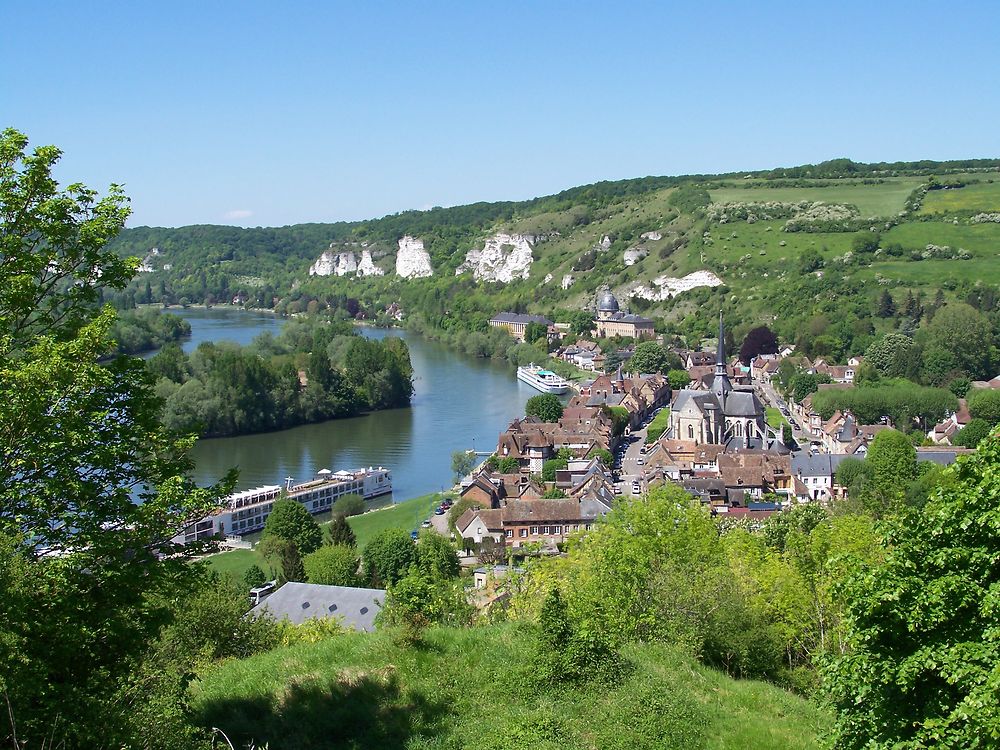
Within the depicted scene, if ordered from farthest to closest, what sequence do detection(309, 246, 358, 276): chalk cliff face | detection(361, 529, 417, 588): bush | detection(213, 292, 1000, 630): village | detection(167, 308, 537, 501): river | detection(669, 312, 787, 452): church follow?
1. detection(309, 246, 358, 276): chalk cliff face
2. detection(669, 312, 787, 452): church
3. detection(167, 308, 537, 501): river
4. detection(213, 292, 1000, 630): village
5. detection(361, 529, 417, 588): bush

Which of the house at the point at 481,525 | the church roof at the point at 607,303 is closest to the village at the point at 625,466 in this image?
the house at the point at 481,525

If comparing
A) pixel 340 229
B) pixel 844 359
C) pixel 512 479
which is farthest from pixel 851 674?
pixel 340 229

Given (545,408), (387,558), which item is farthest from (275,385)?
(387,558)

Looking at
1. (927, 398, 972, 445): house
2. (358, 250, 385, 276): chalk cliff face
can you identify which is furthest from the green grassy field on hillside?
(358, 250, 385, 276): chalk cliff face

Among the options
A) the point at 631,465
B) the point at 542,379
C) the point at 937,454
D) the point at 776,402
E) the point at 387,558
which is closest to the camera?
the point at 387,558

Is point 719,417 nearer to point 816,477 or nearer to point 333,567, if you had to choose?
point 816,477

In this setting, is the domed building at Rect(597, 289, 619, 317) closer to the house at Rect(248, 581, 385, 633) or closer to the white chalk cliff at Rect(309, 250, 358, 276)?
the house at Rect(248, 581, 385, 633)

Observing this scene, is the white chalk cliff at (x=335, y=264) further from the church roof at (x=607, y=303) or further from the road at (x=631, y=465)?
the road at (x=631, y=465)
